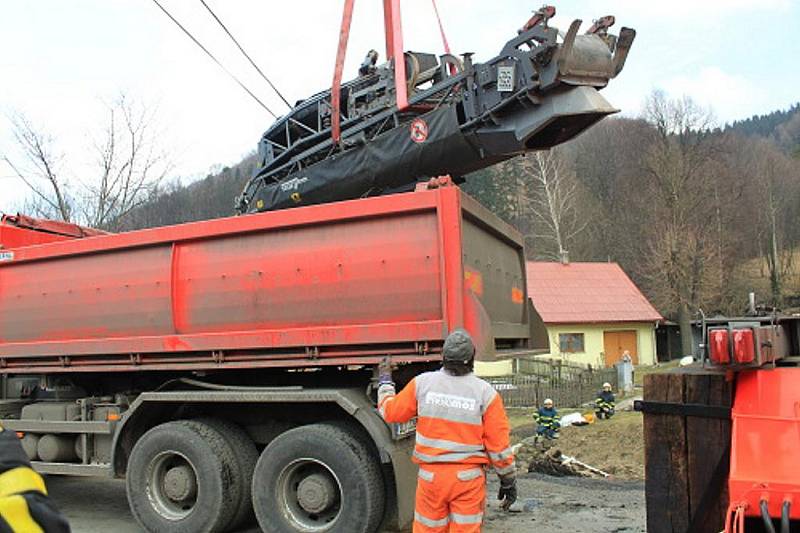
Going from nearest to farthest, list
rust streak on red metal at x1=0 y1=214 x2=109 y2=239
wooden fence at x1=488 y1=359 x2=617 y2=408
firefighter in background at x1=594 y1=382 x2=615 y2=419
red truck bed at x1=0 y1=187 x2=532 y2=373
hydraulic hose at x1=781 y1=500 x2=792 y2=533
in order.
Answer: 1. hydraulic hose at x1=781 y1=500 x2=792 y2=533
2. red truck bed at x1=0 y1=187 x2=532 y2=373
3. rust streak on red metal at x1=0 y1=214 x2=109 y2=239
4. firefighter in background at x1=594 y1=382 x2=615 y2=419
5. wooden fence at x1=488 y1=359 x2=617 y2=408

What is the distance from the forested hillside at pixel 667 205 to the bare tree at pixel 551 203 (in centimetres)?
10

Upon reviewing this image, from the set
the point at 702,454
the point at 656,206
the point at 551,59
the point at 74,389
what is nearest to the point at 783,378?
the point at 702,454

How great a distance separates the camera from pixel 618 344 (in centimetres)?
3703

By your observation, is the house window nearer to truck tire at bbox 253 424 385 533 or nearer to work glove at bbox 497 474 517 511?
truck tire at bbox 253 424 385 533

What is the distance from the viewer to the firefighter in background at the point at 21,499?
52.2 inches

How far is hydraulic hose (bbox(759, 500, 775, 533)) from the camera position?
8.56 feet

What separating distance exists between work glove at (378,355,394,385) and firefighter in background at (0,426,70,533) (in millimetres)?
3217

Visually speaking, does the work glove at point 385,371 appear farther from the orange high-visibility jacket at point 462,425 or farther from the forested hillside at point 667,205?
the forested hillside at point 667,205

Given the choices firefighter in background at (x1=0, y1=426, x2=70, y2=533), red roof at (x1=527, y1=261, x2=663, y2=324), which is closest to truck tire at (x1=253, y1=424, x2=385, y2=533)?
firefighter in background at (x1=0, y1=426, x2=70, y2=533)

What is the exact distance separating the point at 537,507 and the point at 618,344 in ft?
106

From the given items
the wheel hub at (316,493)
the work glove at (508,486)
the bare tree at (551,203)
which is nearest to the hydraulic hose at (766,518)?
the work glove at (508,486)

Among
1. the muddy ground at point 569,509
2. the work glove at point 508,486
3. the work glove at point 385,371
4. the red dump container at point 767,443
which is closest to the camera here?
the red dump container at point 767,443

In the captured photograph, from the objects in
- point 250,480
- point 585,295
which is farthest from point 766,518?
point 585,295

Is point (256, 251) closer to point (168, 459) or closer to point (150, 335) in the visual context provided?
point (150, 335)
